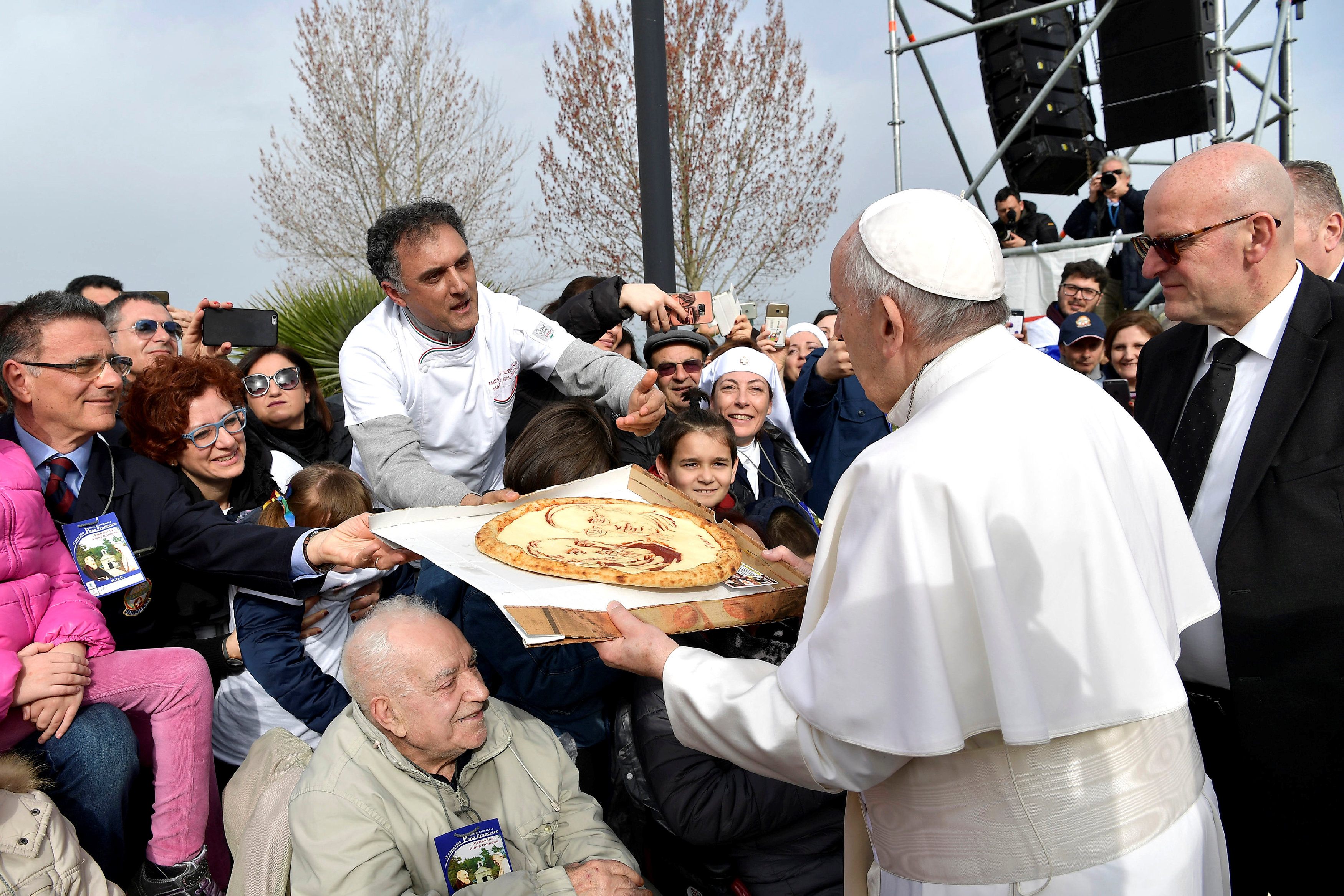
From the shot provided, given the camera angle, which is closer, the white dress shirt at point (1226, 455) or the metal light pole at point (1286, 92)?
the white dress shirt at point (1226, 455)

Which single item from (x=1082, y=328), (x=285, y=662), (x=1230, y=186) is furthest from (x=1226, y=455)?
(x=1082, y=328)

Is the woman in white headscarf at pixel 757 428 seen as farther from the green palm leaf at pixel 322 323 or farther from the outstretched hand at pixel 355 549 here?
the green palm leaf at pixel 322 323

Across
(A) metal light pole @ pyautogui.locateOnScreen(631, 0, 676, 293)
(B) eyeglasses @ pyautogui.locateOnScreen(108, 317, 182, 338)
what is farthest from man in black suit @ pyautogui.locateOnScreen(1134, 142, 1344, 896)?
(B) eyeglasses @ pyautogui.locateOnScreen(108, 317, 182, 338)

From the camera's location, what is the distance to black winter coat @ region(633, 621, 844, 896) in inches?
108

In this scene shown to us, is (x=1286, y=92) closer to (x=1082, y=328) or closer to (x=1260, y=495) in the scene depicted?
(x=1082, y=328)

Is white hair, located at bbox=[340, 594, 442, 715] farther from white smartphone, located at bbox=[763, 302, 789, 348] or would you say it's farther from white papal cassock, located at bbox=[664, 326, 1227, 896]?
white smartphone, located at bbox=[763, 302, 789, 348]

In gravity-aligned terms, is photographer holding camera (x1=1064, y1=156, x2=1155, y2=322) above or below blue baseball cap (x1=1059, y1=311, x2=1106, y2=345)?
above

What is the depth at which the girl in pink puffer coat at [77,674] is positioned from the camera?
2635 mm

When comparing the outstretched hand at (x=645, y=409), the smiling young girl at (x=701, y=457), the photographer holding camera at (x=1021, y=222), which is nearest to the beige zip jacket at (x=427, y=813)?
the outstretched hand at (x=645, y=409)

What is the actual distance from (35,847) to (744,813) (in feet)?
6.14

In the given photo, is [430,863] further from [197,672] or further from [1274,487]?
[1274,487]

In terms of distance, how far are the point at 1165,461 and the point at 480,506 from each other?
2.12 metres

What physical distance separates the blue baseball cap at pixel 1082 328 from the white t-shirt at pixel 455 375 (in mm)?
3995

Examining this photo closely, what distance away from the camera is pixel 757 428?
501cm
